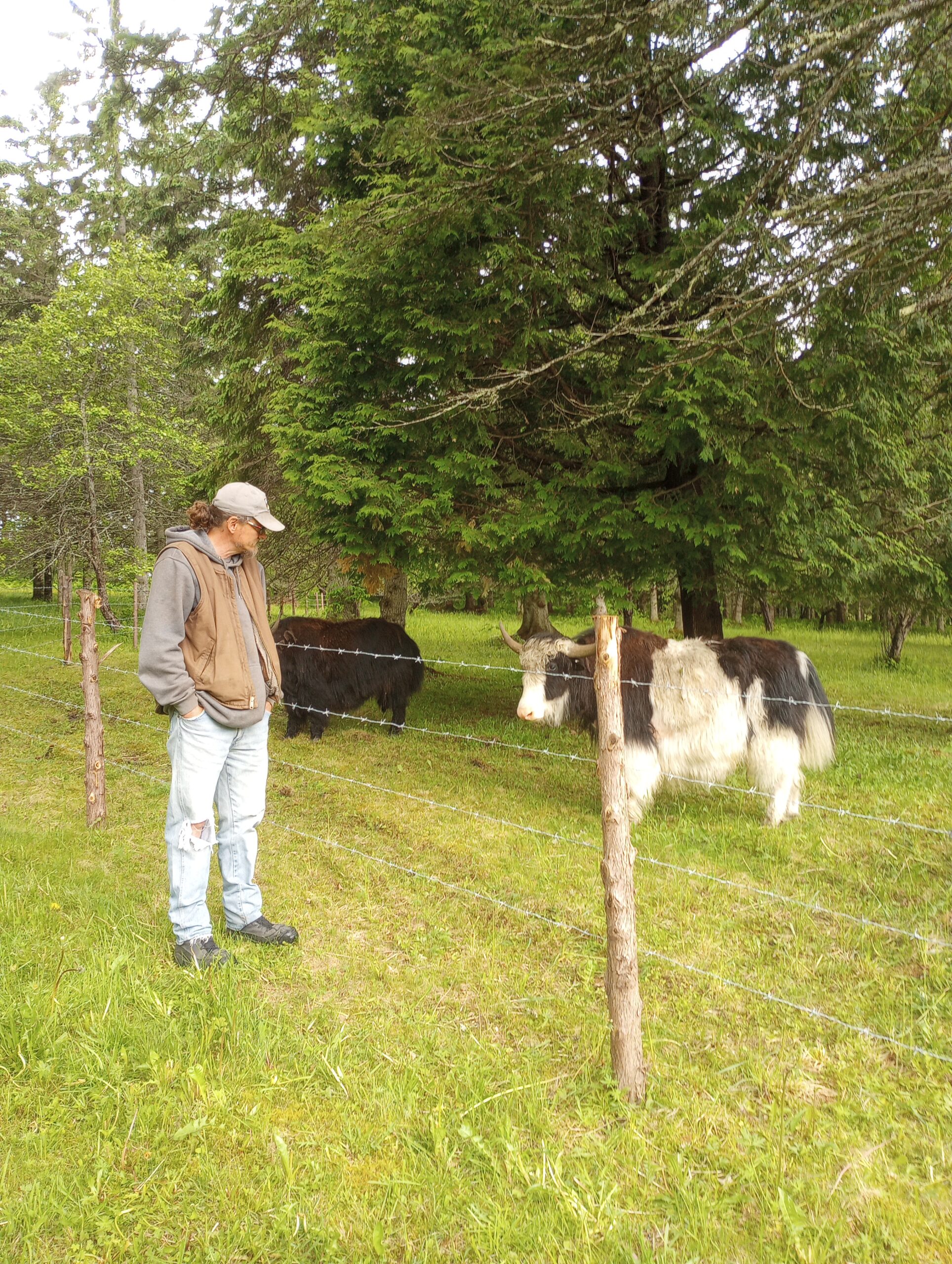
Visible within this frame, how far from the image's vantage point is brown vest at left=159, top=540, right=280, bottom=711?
359 centimetres

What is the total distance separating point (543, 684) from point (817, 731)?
6.79 ft

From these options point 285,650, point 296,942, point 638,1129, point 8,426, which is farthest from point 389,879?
point 8,426

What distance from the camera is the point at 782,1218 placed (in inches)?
91.0

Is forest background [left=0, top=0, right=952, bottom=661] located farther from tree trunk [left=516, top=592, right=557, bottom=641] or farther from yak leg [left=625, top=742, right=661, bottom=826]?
tree trunk [left=516, top=592, right=557, bottom=641]

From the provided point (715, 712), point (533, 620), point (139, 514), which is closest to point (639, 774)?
point (715, 712)

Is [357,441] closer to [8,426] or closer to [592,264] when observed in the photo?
[592,264]

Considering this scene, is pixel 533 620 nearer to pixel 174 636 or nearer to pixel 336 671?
pixel 336 671

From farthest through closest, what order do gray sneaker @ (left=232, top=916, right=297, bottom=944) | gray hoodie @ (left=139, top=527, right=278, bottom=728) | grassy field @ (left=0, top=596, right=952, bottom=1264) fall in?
gray sneaker @ (left=232, top=916, right=297, bottom=944) → gray hoodie @ (left=139, top=527, right=278, bottom=728) → grassy field @ (left=0, top=596, right=952, bottom=1264)

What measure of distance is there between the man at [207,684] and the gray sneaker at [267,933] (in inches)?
0.5

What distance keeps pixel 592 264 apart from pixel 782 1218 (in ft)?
23.1

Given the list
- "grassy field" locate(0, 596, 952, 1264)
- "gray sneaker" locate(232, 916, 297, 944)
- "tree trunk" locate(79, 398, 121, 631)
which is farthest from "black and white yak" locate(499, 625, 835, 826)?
"tree trunk" locate(79, 398, 121, 631)

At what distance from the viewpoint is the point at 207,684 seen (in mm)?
3574

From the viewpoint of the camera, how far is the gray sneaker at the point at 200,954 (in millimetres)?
3629

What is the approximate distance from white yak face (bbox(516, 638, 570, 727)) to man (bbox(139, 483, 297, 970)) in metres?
2.49
